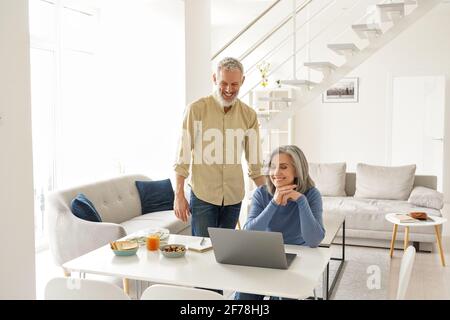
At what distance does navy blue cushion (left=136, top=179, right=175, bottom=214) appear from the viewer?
5262mm

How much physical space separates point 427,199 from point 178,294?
4.31 meters

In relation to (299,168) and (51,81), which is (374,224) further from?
(51,81)

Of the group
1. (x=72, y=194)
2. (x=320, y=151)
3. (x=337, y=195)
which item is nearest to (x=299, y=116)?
(x=320, y=151)

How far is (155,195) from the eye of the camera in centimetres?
531

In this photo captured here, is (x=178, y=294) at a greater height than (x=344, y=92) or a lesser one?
lesser

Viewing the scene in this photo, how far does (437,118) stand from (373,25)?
9.52ft

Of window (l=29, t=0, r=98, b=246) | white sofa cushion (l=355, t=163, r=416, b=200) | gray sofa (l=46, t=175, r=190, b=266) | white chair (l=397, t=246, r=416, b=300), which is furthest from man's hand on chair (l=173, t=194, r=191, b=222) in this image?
white sofa cushion (l=355, t=163, r=416, b=200)

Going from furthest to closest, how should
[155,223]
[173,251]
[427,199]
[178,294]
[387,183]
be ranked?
[387,183] < [427,199] < [155,223] < [173,251] < [178,294]

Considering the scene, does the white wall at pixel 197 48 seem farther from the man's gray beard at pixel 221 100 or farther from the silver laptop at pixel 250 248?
the silver laptop at pixel 250 248

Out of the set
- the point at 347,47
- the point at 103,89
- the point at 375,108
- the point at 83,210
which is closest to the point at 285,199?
the point at 83,210

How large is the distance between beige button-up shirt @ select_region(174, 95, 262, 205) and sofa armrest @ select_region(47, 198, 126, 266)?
1144 millimetres

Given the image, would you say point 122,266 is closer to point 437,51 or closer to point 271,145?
point 271,145

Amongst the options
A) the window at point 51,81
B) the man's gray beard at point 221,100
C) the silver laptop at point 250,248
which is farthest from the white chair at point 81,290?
the window at point 51,81

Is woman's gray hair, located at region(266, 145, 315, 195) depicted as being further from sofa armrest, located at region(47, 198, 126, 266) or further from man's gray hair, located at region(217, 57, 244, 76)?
sofa armrest, located at region(47, 198, 126, 266)
